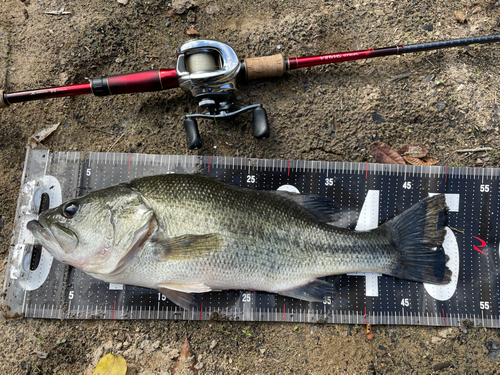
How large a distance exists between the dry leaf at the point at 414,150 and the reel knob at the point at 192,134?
1.87 metres

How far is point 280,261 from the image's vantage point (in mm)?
2541

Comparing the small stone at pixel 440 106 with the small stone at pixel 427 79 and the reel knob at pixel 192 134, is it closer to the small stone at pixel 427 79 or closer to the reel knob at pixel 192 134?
the small stone at pixel 427 79

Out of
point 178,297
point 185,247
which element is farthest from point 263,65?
point 178,297

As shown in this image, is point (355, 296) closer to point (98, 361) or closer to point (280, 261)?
point (280, 261)

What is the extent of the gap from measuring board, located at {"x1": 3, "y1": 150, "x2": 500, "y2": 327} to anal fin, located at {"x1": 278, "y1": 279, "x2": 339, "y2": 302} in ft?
0.56

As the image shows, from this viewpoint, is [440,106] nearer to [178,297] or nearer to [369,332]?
[369,332]

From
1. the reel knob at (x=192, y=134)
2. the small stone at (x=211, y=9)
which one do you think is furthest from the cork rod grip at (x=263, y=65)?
the small stone at (x=211, y=9)

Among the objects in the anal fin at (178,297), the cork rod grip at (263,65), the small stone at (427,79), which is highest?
the small stone at (427,79)

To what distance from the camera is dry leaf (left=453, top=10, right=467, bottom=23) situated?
10.0 feet

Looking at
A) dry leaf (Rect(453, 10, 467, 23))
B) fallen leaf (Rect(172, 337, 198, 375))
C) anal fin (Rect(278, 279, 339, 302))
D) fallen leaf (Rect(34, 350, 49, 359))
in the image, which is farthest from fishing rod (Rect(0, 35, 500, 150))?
fallen leaf (Rect(34, 350, 49, 359))

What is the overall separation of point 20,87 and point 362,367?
13.2 ft

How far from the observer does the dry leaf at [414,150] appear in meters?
2.97

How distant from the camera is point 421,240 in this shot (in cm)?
273

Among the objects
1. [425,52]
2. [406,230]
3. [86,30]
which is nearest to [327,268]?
[406,230]
